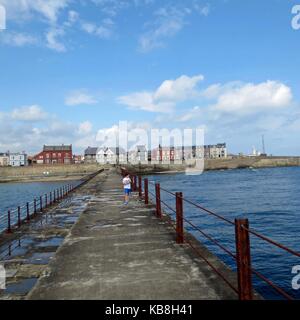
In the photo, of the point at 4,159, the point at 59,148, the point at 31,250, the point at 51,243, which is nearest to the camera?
the point at 31,250

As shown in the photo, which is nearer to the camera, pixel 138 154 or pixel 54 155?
pixel 54 155

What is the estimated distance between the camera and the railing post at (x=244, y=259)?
4734 mm

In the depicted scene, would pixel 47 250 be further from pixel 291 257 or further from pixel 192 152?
pixel 192 152

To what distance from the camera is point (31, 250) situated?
9.73 metres

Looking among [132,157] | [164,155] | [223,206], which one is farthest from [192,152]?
[223,206]

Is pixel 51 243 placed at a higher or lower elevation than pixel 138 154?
lower

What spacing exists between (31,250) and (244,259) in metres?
6.67

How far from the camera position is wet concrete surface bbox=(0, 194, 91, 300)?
6.73 m

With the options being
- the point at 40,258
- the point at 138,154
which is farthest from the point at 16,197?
the point at 138,154

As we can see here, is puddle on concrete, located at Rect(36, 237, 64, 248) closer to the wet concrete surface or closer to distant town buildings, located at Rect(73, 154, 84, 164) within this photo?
the wet concrete surface

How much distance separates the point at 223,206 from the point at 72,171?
82225 millimetres

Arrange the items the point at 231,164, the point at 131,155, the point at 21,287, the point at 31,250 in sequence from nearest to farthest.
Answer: the point at 21,287, the point at 31,250, the point at 231,164, the point at 131,155

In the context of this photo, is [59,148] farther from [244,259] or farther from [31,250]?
[244,259]

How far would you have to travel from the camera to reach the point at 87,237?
9727 millimetres
